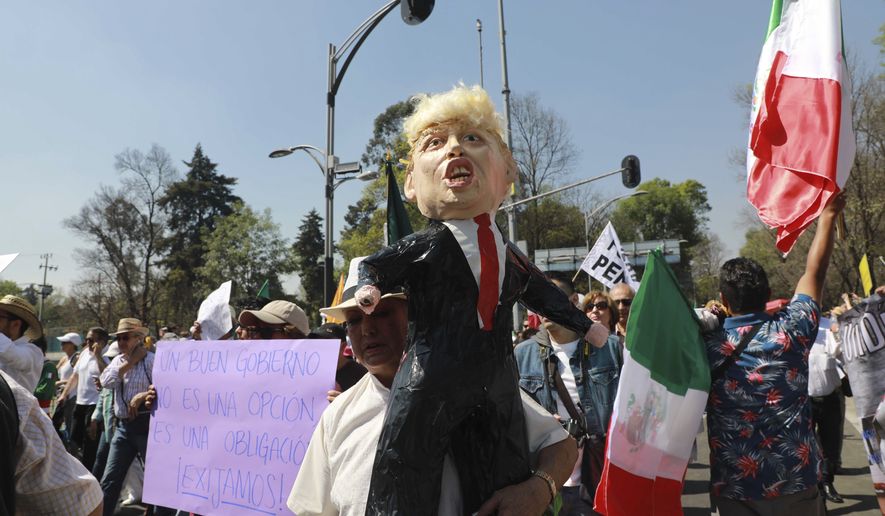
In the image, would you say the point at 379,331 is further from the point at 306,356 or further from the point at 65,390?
the point at 65,390

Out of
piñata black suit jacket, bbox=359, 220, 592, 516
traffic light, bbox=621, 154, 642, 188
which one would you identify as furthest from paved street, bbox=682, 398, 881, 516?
traffic light, bbox=621, 154, 642, 188

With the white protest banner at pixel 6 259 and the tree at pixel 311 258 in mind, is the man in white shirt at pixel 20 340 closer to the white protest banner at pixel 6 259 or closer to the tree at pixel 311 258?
the white protest banner at pixel 6 259

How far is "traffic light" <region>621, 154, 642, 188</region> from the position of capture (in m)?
18.9

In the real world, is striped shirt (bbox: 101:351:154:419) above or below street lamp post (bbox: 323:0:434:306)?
below

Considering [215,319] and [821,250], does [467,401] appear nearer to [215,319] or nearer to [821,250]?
[821,250]

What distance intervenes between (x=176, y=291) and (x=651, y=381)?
2026 inches

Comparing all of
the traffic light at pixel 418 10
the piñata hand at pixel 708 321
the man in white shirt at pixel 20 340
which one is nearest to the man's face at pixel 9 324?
the man in white shirt at pixel 20 340

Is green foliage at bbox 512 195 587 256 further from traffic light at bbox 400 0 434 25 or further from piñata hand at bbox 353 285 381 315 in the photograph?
piñata hand at bbox 353 285 381 315

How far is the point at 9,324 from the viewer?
4332mm

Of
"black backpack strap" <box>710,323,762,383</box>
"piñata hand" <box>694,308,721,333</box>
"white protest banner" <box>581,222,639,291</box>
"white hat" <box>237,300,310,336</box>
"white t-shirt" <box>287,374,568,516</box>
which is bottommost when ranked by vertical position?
"white t-shirt" <box>287,374,568,516</box>

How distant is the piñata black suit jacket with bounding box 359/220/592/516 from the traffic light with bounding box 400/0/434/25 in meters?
8.39

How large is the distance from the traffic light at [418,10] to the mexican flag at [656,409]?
288 inches

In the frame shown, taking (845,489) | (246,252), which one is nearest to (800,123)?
(845,489)

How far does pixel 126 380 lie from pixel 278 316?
8.80 ft
